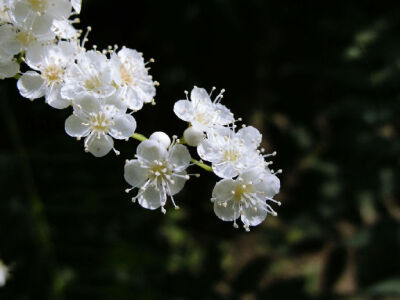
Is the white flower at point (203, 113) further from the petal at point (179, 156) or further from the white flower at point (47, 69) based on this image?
the white flower at point (47, 69)

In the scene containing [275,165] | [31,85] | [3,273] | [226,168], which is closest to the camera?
[226,168]

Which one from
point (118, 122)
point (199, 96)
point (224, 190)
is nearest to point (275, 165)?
point (199, 96)

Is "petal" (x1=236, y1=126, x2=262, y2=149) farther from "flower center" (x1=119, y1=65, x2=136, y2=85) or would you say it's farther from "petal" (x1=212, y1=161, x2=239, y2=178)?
"flower center" (x1=119, y1=65, x2=136, y2=85)

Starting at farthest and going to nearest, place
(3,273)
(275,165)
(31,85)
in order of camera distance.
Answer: (275,165) → (3,273) → (31,85)

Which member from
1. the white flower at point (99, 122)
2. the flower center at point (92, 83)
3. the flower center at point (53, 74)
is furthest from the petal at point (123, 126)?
the flower center at point (53, 74)

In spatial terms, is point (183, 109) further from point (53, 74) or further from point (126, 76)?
point (53, 74)

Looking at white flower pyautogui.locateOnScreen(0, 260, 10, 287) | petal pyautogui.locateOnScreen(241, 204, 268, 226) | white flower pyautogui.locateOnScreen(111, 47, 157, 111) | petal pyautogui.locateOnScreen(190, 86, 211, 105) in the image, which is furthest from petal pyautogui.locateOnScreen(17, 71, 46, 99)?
white flower pyautogui.locateOnScreen(0, 260, 10, 287)

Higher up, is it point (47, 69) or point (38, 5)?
point (38, 5)
